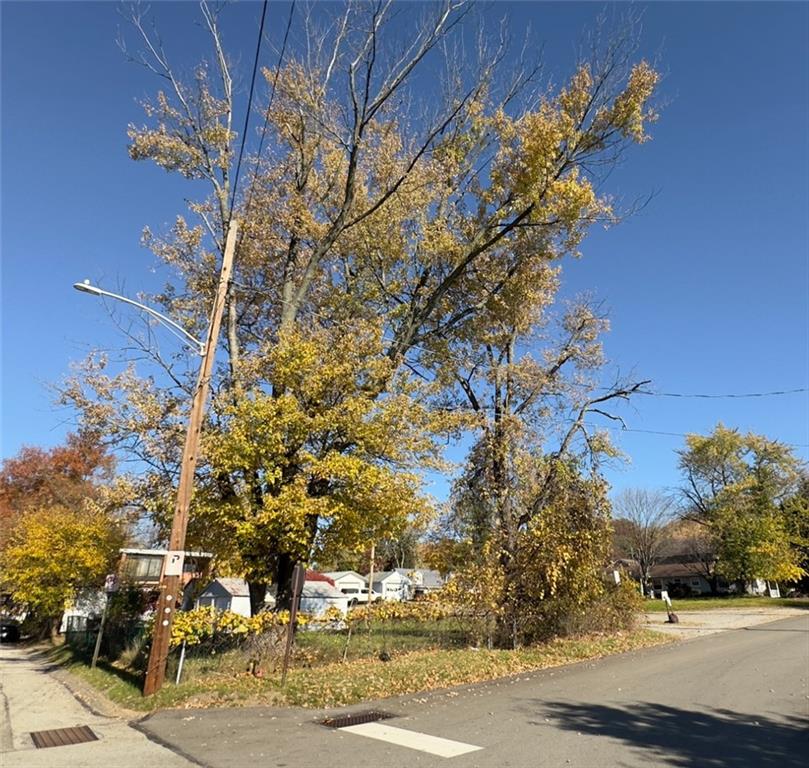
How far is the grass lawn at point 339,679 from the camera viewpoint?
9.00 metres

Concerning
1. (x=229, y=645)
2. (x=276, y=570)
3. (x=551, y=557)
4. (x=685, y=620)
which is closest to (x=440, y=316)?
(x=551, y=557)

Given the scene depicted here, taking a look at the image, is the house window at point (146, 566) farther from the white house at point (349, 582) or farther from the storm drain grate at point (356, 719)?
the white house at point (349, 582)

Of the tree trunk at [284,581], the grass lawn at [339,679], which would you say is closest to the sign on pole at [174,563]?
the grass lawn at [339,679]

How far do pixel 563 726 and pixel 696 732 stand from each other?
1557mm

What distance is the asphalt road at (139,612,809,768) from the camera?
589 centimetres

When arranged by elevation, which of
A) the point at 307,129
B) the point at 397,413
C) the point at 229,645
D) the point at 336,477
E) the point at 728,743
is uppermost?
the point at 307,129

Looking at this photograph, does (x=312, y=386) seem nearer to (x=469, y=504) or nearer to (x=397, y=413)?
(x=397, y=413)

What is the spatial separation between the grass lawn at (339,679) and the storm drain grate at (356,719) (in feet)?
2.88

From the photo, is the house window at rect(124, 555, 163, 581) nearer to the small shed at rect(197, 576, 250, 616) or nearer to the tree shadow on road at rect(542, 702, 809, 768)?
the small shed at rect(197, 576, 250, 616)

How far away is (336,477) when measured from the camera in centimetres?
1187

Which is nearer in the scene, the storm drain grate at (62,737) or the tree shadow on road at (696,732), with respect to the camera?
the tree shadow on road at (696,732)

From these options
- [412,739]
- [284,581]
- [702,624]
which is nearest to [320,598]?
[702,624]

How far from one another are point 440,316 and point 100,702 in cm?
1331

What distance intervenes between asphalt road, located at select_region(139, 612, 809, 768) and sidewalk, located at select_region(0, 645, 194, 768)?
29 cm
